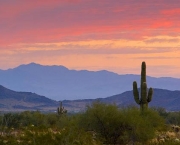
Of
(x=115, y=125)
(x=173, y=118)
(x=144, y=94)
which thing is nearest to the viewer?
(x=115, y=125)

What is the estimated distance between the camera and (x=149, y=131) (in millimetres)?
27078

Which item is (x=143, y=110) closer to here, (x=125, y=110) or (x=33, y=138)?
(x=125, y=110)

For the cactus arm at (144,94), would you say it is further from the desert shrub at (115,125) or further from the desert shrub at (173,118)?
the desert shrub at (173,118)

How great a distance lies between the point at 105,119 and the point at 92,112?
90cm

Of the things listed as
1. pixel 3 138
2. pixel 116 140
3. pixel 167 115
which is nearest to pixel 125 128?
pixel 116 140

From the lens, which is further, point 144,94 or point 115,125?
point 144,94

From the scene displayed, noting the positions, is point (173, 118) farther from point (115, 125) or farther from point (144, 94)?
point (115, 125)

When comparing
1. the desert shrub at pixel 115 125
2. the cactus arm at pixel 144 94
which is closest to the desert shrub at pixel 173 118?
the cactus arm at pixel 144 94

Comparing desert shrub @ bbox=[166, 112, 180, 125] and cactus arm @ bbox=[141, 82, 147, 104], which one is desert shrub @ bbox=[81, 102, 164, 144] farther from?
desert shrub @ bbox=[166, 112, 180, 125]

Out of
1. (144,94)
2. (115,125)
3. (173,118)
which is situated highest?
(144,94)

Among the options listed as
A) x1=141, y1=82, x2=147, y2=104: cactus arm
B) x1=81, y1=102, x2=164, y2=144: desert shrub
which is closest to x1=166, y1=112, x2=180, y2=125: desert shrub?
x1=141, y1=82, x2=147, y2=104: cactus arm

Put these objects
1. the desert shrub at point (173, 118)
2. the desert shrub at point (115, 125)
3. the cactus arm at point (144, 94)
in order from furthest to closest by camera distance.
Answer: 1. the desert shrub at point (173, 118)
2. the cactus arm at point (144, 94)
3. the desert shrub at point (115, 125)

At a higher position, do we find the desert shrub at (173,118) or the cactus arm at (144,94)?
the cactus arm at (144,94)

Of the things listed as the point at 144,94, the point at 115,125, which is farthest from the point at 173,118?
the point at 115,125
